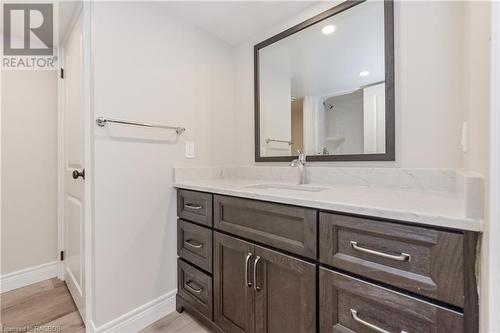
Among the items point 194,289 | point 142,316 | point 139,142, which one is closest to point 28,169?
point 139,142

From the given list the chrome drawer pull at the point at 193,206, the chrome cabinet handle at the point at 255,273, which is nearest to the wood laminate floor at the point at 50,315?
the chrome cabinet handle at the point at 255,273

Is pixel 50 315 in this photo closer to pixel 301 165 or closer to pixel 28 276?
pixel 28 276

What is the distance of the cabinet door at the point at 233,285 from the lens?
1128 mm

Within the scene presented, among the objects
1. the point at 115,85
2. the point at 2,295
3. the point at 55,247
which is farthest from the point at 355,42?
the point at 2,295

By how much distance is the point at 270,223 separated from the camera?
41.6 inches

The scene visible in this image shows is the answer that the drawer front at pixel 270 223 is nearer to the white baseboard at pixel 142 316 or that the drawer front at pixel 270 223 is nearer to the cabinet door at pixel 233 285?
the cabinet door at pixel 233 285

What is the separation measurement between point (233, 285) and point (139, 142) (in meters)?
1.04

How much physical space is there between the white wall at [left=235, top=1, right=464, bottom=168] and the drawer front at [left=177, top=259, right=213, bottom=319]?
1237 millimetres

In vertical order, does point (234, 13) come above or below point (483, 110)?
above

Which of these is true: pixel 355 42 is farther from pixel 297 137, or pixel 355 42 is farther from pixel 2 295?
pixel 2 295

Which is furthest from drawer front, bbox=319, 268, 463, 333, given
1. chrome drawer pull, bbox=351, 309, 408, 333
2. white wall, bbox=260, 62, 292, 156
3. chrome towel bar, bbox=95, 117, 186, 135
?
chrome towel bar, bbox=95, 117, 186, 135

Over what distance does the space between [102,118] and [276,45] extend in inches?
52.1

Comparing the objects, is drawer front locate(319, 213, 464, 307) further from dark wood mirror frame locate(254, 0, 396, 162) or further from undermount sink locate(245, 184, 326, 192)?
dark wood mirror frame locate(254, 0, 396, 162)

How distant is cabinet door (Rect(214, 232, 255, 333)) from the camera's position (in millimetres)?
1128
